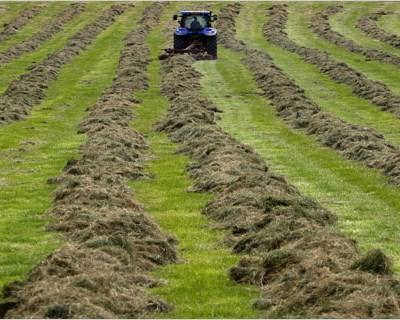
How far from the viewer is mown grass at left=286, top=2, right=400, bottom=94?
55.5 metres

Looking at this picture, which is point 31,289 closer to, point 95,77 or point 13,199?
point 13,199

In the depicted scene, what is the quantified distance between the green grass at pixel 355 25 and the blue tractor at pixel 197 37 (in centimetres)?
1386

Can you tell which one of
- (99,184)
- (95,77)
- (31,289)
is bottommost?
(95,77)

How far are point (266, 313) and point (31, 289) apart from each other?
364 cm

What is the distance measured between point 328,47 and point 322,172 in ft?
148

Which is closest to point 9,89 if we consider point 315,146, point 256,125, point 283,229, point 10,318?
point 256,125

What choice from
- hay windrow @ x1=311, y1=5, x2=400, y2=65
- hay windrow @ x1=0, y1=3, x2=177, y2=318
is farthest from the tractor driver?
hay windrow @ x1=0, y1=3, x2=177, y2=318

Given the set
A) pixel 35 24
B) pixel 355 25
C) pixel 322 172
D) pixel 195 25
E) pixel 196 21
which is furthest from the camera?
pixel 35 24

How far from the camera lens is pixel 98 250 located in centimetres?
1652

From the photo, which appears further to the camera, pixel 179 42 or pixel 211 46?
pixel 179 42

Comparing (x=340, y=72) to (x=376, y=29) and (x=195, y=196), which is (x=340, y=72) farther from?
(x=195, y=196)

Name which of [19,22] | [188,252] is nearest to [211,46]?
[19,22]

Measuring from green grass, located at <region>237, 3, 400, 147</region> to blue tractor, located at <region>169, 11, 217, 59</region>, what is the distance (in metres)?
4.51

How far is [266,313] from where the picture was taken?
1430 cm
